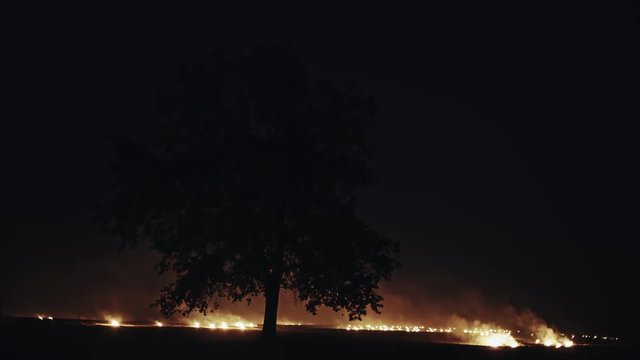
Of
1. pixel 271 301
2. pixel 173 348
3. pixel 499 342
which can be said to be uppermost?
pixel 499 342

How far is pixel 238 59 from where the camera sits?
42.5 m

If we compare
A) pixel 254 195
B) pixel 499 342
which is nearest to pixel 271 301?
pixel 254 195

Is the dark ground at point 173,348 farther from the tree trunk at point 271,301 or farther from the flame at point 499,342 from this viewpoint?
the flame at point 499,342

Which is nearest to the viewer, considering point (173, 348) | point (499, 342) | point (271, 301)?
point (173, 348)

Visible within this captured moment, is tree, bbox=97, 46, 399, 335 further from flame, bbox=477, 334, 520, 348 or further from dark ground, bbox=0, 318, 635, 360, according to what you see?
flame, bbox=477, 334, 520, 348

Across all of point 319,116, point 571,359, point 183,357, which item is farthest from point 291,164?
point 571,359

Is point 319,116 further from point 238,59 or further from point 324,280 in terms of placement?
point 324,280

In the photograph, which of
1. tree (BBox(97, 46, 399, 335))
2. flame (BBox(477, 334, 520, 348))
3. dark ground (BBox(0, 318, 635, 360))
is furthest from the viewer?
flame (BBox(477, 334, 520, 348))

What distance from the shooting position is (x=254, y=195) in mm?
39906

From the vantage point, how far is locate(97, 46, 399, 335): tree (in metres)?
39.8

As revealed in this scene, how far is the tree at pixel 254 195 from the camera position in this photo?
131ft

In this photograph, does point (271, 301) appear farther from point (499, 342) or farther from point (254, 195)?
point (499, 342)

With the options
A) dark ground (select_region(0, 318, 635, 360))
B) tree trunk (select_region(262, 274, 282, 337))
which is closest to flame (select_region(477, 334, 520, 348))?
dark ground (select_region(0, 318, 635, 360))

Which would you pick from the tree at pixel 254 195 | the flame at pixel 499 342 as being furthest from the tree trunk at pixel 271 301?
the flame at pixel 499 342
